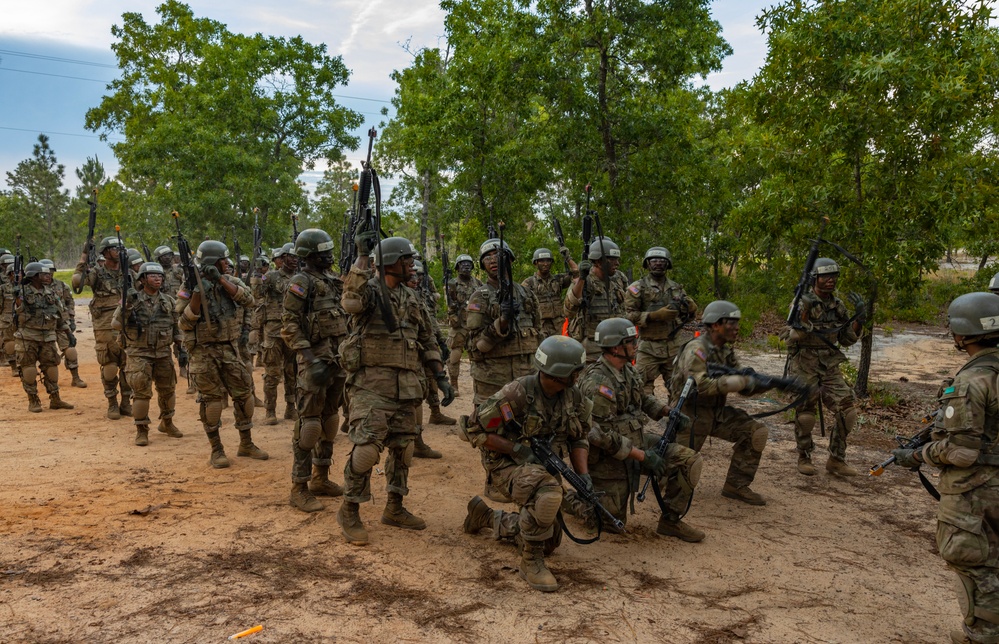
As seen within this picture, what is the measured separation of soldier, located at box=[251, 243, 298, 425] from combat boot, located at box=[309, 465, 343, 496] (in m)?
3.47

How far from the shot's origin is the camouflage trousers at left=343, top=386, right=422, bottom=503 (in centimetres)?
566

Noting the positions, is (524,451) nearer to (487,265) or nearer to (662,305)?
(487,265)

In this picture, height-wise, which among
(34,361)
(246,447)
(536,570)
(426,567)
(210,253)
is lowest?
(426,567)

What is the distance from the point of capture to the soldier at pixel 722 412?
6.68m

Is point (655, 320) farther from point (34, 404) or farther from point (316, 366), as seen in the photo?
point (34, 404)

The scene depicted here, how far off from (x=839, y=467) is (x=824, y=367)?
114cm

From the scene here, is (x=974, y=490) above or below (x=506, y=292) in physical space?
below

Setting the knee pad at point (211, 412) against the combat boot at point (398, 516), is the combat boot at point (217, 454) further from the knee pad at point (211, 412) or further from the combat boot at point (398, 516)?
the combat boot at point (398, 516)

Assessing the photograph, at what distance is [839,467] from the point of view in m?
7.88

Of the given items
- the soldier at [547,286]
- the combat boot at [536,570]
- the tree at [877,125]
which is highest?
the tree at [877,125]

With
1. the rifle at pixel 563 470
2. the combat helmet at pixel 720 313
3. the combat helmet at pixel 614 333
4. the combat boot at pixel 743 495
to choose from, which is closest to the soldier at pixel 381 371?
the rifle at pixel 563 470

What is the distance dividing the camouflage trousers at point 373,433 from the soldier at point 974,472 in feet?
12.6

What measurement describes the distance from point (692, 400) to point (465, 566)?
9.22 ft

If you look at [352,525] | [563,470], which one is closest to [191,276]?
[352,525]
